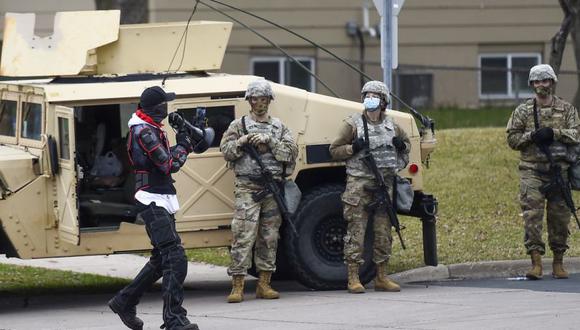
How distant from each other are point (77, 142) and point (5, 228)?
1.17 meters

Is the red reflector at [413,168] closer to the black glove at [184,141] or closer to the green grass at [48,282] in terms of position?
the black glove at [184,141]

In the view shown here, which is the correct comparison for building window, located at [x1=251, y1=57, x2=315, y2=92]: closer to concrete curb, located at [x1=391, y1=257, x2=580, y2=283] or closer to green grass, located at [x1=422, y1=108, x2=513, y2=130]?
green grass, located at [x1=422, y1=108, x2=513, y2=130]

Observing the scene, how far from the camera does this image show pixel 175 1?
25.8m

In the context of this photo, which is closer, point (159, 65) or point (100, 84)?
point (100, 84)

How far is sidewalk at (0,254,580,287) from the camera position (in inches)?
491

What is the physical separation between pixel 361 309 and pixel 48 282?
3.84 meters

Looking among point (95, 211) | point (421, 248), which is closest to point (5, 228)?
point (95, 211)

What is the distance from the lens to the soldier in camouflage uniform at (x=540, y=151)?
11.8 meters

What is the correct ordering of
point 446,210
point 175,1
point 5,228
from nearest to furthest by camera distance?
1. point 5,228
2. point 446,210
3. point 175,1

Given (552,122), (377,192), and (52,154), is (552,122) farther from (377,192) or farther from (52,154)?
(52,154)

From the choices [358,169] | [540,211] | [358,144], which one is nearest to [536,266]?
[540,211]

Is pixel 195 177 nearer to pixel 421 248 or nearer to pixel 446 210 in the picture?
pixel 421 248

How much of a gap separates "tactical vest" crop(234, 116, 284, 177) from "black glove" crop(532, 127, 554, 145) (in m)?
2.29

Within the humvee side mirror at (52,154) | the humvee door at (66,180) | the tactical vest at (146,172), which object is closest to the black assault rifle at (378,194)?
the tactical vest at (146,172)
